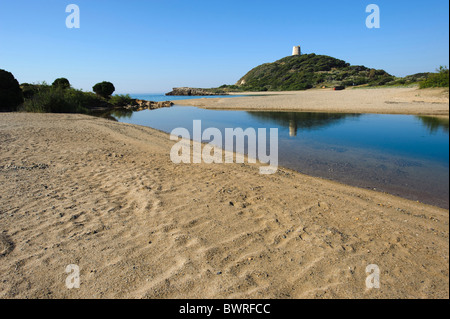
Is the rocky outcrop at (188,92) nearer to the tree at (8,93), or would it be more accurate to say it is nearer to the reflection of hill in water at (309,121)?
the tree at (8,93)

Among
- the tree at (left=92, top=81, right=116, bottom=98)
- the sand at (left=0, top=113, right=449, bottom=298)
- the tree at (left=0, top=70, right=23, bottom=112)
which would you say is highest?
the tree at (left=92, top=81, right=116, bottom=98)

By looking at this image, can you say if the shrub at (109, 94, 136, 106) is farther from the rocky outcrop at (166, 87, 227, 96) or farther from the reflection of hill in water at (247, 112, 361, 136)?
the rocky outcrop at (166, 87, 227, 96)

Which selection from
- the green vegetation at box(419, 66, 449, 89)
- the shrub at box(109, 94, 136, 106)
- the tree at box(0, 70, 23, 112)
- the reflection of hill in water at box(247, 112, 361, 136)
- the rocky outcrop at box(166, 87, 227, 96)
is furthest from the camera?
the rocky outcrop at box(166, 87, 227, 96)

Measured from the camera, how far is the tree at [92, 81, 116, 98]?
39.9 meters

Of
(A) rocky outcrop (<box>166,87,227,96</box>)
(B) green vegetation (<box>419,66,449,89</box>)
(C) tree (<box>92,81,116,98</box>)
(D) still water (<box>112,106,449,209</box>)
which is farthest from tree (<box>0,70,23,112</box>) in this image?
(A) rocky outcrop (<box>166,87,227,96</box>)

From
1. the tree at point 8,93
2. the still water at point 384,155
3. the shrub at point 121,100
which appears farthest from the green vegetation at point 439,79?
the shrub at point 121,100

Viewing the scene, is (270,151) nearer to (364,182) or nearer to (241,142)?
(241,142)

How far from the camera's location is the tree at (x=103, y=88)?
39.9 metres

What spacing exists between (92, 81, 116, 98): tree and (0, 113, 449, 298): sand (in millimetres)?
38283

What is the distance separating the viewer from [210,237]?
3.52 m

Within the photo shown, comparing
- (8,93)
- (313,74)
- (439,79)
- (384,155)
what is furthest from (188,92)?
(439,79)

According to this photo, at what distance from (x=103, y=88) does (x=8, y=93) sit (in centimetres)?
1888

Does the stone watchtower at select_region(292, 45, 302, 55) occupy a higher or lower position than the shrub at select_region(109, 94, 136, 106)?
higher

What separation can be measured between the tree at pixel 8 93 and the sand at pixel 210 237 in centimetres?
2113
